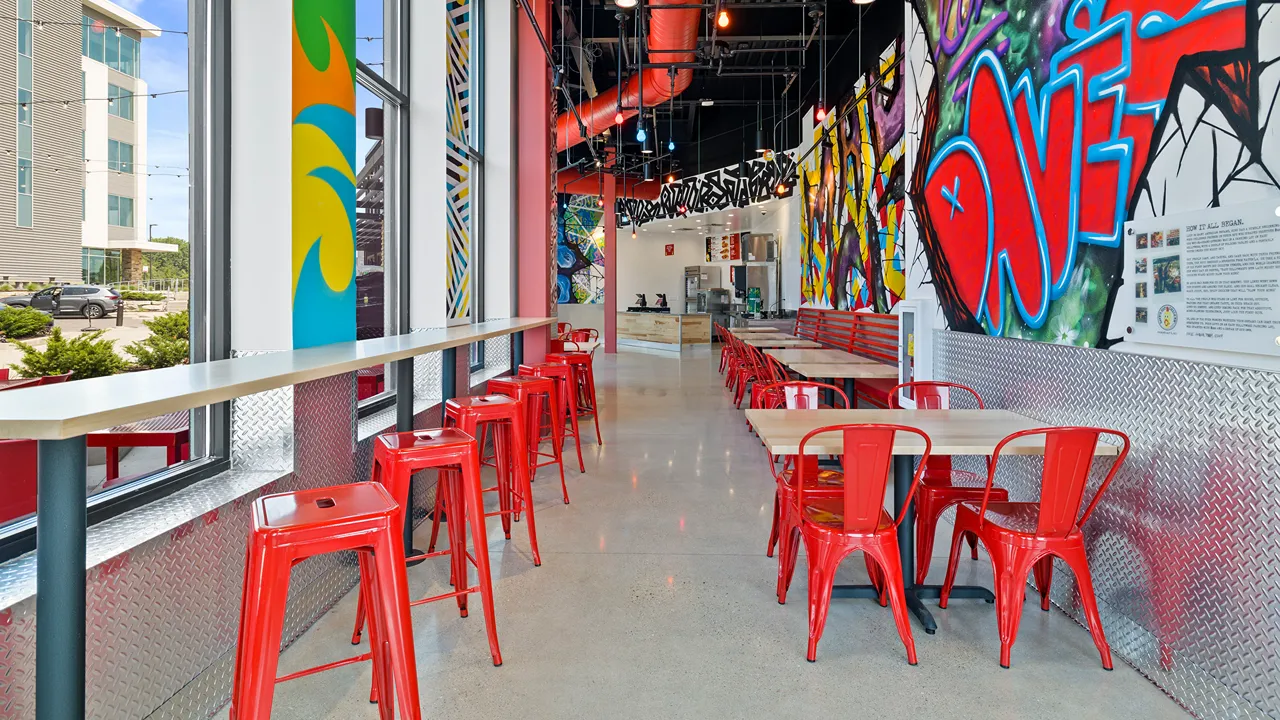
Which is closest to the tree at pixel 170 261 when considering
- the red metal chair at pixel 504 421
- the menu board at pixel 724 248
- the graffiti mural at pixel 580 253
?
the red metal chair at pixel 504 421

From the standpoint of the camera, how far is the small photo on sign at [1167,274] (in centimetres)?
257

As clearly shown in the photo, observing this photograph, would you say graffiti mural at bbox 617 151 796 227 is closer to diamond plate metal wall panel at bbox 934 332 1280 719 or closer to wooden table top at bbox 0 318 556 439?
diamond plate metal wall panel at bbox 934 332 1280 719

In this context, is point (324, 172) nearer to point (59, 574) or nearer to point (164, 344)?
point (164, 344)

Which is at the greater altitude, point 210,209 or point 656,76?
point 656,76

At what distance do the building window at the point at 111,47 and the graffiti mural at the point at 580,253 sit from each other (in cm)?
1716

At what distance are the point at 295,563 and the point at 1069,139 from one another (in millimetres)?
3656

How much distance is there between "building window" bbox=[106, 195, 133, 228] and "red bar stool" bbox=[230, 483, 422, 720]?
1155mm

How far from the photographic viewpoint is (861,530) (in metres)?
2.64

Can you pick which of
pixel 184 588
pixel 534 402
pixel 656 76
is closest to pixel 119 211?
pixel 184 588

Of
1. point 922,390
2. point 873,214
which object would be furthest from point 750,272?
point 922,390

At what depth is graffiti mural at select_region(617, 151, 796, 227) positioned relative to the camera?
13453mm

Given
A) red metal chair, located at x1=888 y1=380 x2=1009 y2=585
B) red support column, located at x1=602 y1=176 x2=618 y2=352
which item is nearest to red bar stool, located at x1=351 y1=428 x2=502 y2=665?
red metal chair, located at x1=888 y1=380 x2=1009 y2=585

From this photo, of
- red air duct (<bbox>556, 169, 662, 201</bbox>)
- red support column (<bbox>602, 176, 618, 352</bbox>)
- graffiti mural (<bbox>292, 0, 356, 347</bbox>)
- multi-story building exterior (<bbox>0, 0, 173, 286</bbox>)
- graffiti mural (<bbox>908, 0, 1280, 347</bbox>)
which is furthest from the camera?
red air duct (<bbox>556, 169, 662, 201</bbox>)

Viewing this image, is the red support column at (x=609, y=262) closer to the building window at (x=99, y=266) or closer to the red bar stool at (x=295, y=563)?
the building window at (x=99, y=266)
